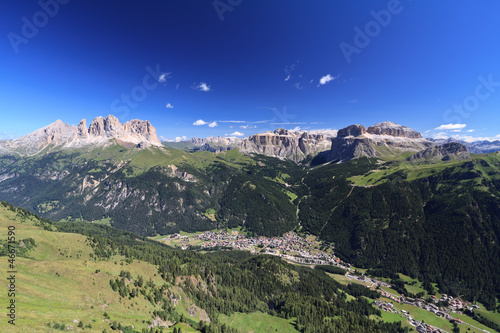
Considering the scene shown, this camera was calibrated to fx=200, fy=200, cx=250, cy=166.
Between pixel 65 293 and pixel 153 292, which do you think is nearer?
pixel 65 293

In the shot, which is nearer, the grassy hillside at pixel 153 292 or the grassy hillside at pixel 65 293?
the grassy hillside at pixel 65 293

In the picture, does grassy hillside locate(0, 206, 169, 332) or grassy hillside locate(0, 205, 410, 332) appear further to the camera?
grassy hillside locate(0, 205, 410, 332)

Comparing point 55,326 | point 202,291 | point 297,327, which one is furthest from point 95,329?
point 297,327

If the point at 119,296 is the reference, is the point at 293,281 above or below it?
below

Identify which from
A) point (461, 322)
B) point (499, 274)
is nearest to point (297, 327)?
point (461, 322)

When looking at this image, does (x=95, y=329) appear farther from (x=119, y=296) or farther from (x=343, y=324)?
(x=343, y=324)

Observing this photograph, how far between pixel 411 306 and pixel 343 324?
83.2m

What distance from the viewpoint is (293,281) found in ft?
499

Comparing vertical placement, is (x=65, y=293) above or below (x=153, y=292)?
above

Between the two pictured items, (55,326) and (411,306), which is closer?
(55,326)

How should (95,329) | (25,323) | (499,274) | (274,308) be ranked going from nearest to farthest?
(25,323) < (95,329) < (274,308) < (499,274)

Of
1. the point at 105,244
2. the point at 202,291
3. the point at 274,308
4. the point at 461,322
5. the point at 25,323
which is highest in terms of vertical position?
the point at 25,323

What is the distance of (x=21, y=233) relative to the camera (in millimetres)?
102500

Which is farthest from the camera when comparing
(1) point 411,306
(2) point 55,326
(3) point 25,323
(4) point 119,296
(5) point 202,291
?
(1) point 411,306
